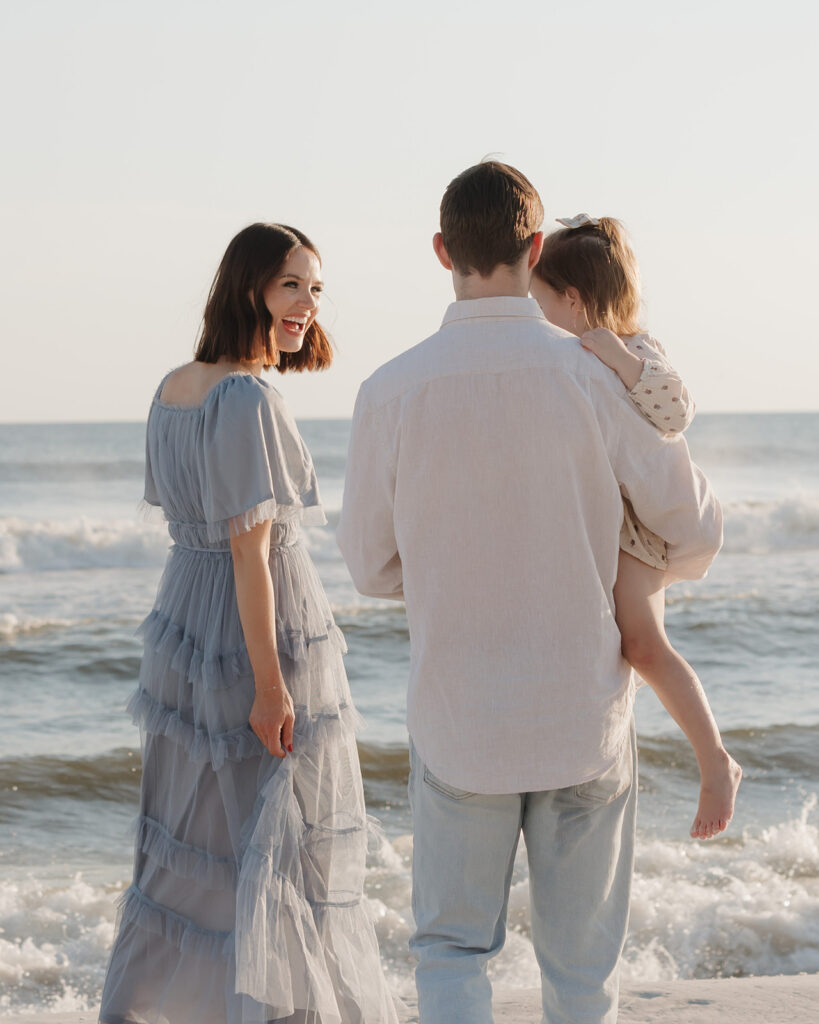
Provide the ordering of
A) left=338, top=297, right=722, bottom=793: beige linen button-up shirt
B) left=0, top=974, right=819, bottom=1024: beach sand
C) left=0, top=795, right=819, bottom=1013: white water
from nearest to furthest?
A: left=338, top=297, right=722, bottom=793: beige linen button-up shirt → left=0, top=974, right=819, bottom=1024: beach sand → left=0, top=795, right=819, bottom=1013: white water

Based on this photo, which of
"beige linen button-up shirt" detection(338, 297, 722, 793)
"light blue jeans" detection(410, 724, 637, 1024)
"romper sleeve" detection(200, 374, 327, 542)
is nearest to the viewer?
"beige linen button-up shirt" detection(338, 297, 722, 793)

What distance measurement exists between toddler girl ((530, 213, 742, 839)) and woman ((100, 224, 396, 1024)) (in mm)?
614

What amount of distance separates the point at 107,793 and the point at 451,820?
380 cm

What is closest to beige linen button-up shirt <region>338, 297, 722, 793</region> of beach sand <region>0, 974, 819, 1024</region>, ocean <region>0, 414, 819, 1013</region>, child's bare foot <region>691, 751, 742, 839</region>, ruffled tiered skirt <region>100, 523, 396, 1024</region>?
child's bare foot <region>691, 751, 742, 839</region>

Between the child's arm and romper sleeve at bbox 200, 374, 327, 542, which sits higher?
the child's arm

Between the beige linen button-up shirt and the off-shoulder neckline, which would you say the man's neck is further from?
the off-shoulder neckline

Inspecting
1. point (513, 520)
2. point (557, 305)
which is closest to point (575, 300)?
point (557, 305)

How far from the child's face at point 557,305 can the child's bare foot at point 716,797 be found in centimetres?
74

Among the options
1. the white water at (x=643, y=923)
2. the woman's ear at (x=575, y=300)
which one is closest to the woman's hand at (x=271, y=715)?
the woman's ear at (x=575, y=300)

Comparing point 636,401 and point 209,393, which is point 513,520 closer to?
point 636,401

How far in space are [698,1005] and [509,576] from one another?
163 cm

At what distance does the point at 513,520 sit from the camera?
1606 millimetres

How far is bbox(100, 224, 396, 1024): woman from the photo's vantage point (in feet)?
7.11

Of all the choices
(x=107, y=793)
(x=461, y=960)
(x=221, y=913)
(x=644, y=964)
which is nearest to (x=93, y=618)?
(x=107, y=793)
